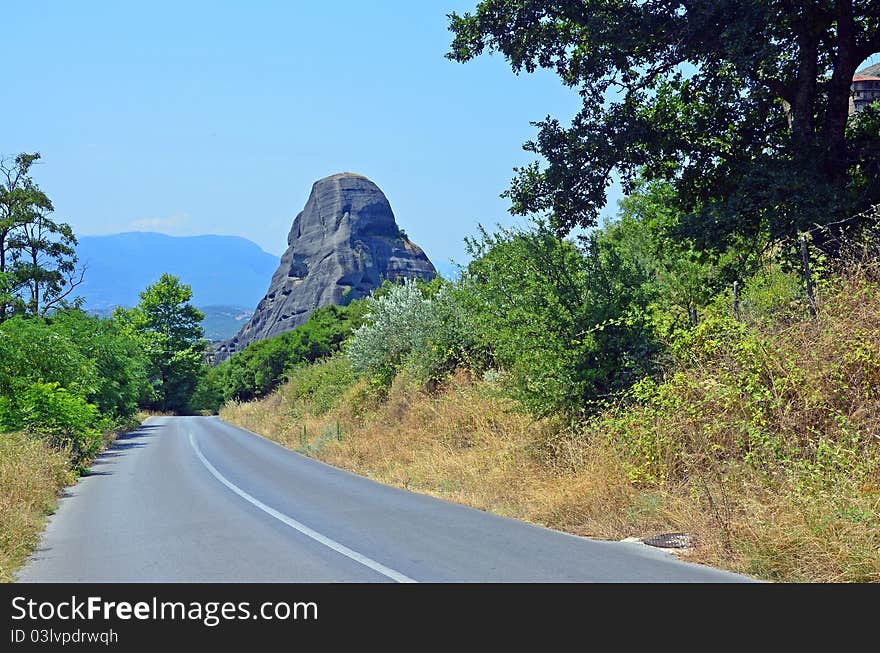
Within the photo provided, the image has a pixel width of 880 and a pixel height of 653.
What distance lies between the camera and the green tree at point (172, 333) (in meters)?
85.2

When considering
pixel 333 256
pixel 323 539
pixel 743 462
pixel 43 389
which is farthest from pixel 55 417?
pixel 333 256

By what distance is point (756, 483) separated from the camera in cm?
898

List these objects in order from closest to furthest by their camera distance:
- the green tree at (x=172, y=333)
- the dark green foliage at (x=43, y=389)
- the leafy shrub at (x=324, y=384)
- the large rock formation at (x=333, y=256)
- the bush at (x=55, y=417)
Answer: the dark green foliage at (x=43, y=389)
the bush at (x=55, y=417)
the leafy shrub at (x=324, y=384)
the green tree at (x=172, y=333)
the large rock formation at (x=333, y=256)

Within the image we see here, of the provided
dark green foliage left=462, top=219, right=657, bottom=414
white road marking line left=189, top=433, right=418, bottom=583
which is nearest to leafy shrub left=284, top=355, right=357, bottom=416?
white road marking line left=189, top=433, right=418, bottom=583

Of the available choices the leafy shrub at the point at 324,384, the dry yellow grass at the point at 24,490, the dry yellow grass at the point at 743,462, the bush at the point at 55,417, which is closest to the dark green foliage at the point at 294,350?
the leafy shrub at the point at 324,384

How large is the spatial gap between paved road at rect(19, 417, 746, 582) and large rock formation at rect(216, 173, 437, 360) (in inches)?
5335

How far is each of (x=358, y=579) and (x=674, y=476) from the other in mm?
4786

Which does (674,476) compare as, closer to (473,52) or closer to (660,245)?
(660,245)

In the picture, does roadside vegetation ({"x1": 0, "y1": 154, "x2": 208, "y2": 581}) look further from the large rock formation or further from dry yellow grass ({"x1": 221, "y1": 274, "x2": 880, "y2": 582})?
the large rock formation

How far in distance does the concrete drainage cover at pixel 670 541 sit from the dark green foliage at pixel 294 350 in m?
45.5

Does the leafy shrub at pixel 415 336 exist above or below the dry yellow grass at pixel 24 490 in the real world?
above

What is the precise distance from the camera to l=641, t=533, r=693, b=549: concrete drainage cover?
8.85 metres

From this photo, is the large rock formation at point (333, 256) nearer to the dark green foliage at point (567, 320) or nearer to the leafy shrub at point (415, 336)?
the leafy shrub at point (415, 336)

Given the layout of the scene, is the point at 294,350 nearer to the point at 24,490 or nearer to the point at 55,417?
the point at 55,417
